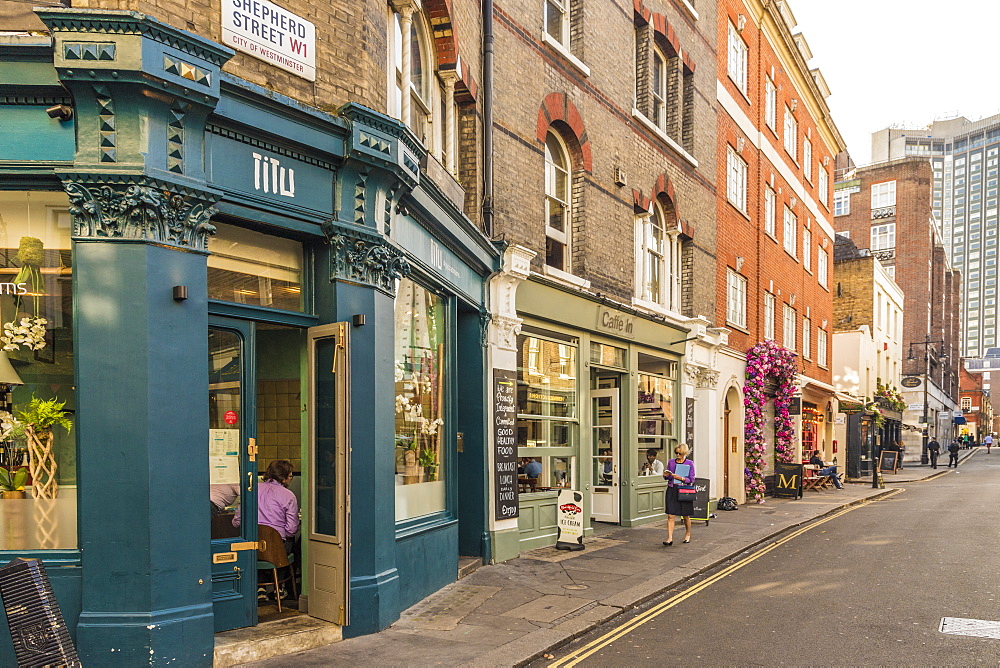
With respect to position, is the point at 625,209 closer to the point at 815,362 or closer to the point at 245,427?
the point at 245,427

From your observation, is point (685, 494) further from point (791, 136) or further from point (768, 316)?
point (791, 136)

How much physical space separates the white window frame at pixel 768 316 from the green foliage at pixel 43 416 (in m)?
21.4

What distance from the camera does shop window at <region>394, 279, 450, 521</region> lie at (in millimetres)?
9016

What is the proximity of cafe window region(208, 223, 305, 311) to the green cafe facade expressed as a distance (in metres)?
0.02

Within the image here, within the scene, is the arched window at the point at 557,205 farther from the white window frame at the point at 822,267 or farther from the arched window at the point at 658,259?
the white window frame at the point at 822,267

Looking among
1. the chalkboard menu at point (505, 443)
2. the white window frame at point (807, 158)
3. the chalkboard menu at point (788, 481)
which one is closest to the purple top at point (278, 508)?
the chalkboard menu at point (505, 443)

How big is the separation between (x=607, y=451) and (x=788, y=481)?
10.2m

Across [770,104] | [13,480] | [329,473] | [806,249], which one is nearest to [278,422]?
[329,473]

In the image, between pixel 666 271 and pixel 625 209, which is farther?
pixel 666 271

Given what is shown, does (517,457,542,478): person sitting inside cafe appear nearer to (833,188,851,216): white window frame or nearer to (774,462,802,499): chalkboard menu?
(774,462,802,499): chalkboard menu

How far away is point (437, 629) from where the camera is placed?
7645 mm

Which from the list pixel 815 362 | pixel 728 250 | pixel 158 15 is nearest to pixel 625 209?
pixel 728 250

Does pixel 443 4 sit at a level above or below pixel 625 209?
above

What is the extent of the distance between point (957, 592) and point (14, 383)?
10.0 meters
